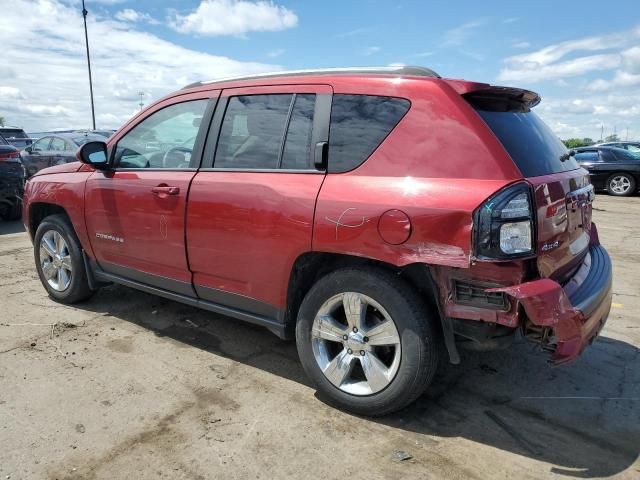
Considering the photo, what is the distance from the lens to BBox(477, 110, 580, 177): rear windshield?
8.58ft

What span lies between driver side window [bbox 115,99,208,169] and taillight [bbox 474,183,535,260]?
2.11 metres

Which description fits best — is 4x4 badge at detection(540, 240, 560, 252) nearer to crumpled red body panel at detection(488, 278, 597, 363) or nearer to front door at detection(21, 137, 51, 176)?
crumpled red body panel at detection(488, 278, 597, 363)

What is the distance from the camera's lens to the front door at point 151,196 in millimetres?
3607

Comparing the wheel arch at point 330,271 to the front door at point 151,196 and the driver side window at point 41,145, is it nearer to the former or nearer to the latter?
the front door at point 151,196

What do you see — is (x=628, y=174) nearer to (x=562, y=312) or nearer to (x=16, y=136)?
(x=562, y=312)

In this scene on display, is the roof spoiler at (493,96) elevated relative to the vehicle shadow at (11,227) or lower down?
elevated

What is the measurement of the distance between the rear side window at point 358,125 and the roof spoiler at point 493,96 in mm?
299

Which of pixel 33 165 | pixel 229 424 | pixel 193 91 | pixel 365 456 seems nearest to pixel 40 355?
pixel 229 424

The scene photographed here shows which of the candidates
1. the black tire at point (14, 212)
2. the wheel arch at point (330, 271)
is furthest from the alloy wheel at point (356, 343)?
the black tire at point (14, 212)

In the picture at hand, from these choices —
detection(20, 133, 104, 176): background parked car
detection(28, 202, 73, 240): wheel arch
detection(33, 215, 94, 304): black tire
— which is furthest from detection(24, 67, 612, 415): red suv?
detection(20, 133, 104, 176): background parked car

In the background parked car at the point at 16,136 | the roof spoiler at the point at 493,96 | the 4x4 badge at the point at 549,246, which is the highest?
the background parked car at the point at 16,136

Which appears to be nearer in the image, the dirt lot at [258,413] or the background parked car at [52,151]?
the dirt lot at [258,413]

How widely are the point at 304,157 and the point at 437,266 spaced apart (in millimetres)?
1037

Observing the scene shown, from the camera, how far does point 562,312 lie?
7.89 ft
